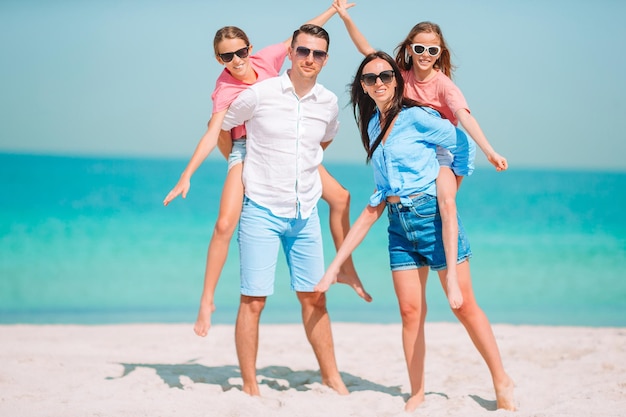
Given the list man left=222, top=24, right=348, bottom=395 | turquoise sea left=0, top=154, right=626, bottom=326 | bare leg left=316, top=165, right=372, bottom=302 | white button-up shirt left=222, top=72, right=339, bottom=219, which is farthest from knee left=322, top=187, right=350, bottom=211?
turquoise sea left=0, top=154, right=626, bottom=326

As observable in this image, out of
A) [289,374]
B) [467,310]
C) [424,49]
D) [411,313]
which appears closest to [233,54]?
[424,49]

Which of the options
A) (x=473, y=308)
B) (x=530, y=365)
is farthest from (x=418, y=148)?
(x=530, y=365)

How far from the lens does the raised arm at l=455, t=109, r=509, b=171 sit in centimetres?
424

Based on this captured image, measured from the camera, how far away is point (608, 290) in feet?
43.2

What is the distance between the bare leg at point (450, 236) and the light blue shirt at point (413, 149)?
0.08 meters

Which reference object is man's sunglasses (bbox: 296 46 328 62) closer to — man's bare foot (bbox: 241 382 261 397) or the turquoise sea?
man's bare foot (bbox: 241 382 261 397)

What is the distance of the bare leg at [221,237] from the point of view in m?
4.69

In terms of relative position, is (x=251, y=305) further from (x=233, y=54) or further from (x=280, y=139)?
(x=233, y=54)

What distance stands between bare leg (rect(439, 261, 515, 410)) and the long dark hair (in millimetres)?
907

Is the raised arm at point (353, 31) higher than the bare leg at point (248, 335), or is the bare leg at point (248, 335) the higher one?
the raised arm at point (353, 31)

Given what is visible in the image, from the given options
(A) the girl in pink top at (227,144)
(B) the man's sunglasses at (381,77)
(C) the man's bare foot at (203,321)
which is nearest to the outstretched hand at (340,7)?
(A) the girl in pink top at (227,144)

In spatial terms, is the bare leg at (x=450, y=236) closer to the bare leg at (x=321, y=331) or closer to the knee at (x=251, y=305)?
the bare leg at (x=321, y=331)

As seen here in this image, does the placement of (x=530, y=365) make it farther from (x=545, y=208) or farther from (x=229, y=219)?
(x=545, y=208)

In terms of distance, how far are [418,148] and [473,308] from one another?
100 centimetres
